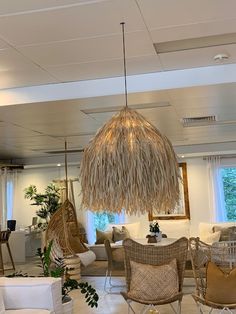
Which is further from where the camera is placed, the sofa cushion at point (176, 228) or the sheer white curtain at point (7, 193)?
the sheer white curtain at point (7, 193)

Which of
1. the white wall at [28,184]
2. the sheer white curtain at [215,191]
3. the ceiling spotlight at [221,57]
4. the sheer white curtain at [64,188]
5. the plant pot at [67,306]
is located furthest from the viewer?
the white wall at [28,184]

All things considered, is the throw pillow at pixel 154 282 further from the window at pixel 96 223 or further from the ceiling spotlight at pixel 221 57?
the window at pixel 96 223

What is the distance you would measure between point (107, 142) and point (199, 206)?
7.37 metres

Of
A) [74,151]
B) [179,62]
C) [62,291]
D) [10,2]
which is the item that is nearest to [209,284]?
[62,291]

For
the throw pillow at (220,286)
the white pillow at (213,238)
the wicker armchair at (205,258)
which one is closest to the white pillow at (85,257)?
the white pillow at (213,238)

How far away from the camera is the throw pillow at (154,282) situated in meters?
3.83

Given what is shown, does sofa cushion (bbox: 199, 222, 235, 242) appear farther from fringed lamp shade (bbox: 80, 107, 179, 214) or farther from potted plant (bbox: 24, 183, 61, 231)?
Answer: fringed lamp shade (bbox: 80, 107, 179, 214)

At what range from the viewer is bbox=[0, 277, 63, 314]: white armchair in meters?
3.21

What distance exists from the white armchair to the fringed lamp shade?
146 centimetres

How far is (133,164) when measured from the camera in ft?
6.64

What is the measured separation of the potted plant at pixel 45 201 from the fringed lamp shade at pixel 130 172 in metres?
6.96

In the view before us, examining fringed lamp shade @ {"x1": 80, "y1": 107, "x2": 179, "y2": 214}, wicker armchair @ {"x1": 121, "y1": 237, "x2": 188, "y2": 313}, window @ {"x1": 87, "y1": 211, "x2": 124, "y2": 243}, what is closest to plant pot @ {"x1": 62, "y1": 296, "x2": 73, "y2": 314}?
wicker armchair @ {"x1": 121, "y1": 237, "x2": 188, "y2": 313}

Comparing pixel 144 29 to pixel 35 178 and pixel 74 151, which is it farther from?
pixel 35 178

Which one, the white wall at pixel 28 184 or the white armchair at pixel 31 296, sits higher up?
the white wall at pixel 28 184
